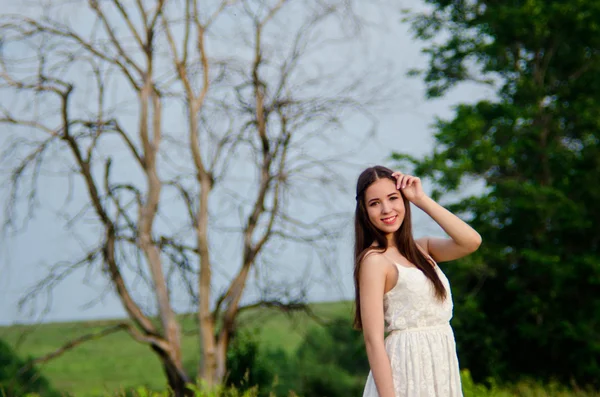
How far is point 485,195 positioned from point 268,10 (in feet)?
18.3

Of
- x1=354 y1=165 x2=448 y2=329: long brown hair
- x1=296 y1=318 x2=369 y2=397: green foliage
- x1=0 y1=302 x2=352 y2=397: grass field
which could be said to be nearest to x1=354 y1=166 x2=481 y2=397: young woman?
x1=354 y1=165 x2=448 y2=329: long brown hair

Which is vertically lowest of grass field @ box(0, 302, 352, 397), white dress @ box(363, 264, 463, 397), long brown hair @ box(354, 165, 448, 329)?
grass field @ box(0, 302, 352, 397)

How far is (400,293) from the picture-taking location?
3145mm

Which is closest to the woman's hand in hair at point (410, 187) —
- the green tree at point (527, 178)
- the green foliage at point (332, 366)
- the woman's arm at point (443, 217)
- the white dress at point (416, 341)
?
the woman's arm at point (443, 217)

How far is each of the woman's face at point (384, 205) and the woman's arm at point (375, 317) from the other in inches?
7.9

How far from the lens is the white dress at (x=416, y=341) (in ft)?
10.3

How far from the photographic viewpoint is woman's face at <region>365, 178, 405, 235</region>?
129 inches

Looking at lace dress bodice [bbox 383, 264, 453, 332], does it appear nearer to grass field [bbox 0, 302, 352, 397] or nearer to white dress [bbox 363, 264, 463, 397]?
white dress [bbox 363, 264, 463, 397]

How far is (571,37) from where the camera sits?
15.6 meters

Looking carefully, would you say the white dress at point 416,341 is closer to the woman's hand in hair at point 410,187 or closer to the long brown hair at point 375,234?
the long brown hair at point 375,234

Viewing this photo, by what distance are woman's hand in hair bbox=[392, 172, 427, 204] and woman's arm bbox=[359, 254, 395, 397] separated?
0.34 m

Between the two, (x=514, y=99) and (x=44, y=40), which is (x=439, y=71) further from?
(x=44, y=40)

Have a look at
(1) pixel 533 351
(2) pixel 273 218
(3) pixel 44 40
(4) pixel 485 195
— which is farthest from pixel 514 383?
(3) pixel 44 40

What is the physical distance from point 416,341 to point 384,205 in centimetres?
63
